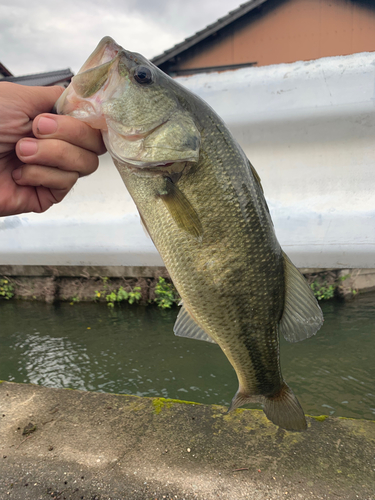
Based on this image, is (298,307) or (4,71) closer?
(298,307)

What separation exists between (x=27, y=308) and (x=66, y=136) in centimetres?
566

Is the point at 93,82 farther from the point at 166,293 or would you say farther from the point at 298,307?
the point at 166,293

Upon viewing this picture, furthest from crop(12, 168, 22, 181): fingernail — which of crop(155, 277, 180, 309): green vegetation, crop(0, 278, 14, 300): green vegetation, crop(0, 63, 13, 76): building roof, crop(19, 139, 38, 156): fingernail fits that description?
crop(0, 63, 13, 76): building roof

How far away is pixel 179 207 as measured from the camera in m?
1.43

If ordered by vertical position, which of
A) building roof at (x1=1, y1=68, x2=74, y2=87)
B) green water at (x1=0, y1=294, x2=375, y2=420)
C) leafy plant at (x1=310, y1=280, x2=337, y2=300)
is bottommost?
green water at (x1=0, y1=294, x2=375, y2=420)

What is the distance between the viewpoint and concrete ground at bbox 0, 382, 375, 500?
1882 mm

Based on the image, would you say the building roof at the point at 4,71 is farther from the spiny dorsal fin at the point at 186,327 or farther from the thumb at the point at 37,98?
the spiny dorsal fin at the point at 186,327

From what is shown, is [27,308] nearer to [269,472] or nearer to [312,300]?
[269,472]

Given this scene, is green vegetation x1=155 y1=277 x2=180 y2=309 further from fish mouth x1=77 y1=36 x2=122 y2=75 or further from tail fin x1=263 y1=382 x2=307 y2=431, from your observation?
fish mouth x1=77 y1=36 x2=122 y2=75

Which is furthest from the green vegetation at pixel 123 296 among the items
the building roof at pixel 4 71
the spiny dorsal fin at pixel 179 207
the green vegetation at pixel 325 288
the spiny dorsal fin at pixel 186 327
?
the building roof at pixel 4 71

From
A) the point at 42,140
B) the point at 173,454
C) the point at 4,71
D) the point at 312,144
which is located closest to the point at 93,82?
the point at 42,140

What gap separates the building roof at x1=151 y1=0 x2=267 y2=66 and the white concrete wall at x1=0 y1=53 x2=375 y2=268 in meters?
7.76

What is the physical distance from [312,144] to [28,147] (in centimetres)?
312

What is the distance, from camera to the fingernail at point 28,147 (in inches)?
61.3
